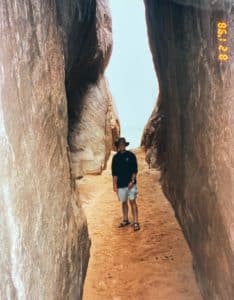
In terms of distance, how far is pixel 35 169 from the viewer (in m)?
4.01

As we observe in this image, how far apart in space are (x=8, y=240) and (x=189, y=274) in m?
4.21

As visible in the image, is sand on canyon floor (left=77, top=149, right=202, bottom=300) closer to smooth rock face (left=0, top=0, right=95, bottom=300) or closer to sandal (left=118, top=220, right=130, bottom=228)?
sandal (left=118, top=220, right=130, bottom=228)

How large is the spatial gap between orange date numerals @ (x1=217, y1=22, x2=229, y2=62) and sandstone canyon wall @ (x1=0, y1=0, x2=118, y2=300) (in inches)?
62.3

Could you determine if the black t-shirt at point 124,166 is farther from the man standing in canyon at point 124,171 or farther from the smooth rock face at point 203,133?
the smooth rock face at point 203,133

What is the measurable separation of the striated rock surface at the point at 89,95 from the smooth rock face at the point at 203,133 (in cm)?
228

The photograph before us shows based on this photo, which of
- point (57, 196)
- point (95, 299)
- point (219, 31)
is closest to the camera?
point (219, 31)

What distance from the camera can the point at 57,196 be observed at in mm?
4797

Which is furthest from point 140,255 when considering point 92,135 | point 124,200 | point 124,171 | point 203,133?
point 92,135

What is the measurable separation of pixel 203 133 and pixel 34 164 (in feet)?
7.22

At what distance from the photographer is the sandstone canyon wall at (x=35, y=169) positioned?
10.9ft

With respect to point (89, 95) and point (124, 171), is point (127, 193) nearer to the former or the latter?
point (124, 171)

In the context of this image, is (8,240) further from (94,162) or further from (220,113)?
(94,162)

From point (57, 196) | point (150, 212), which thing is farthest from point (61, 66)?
point (150, 212)

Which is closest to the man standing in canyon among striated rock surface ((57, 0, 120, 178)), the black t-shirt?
the black t-shirt
